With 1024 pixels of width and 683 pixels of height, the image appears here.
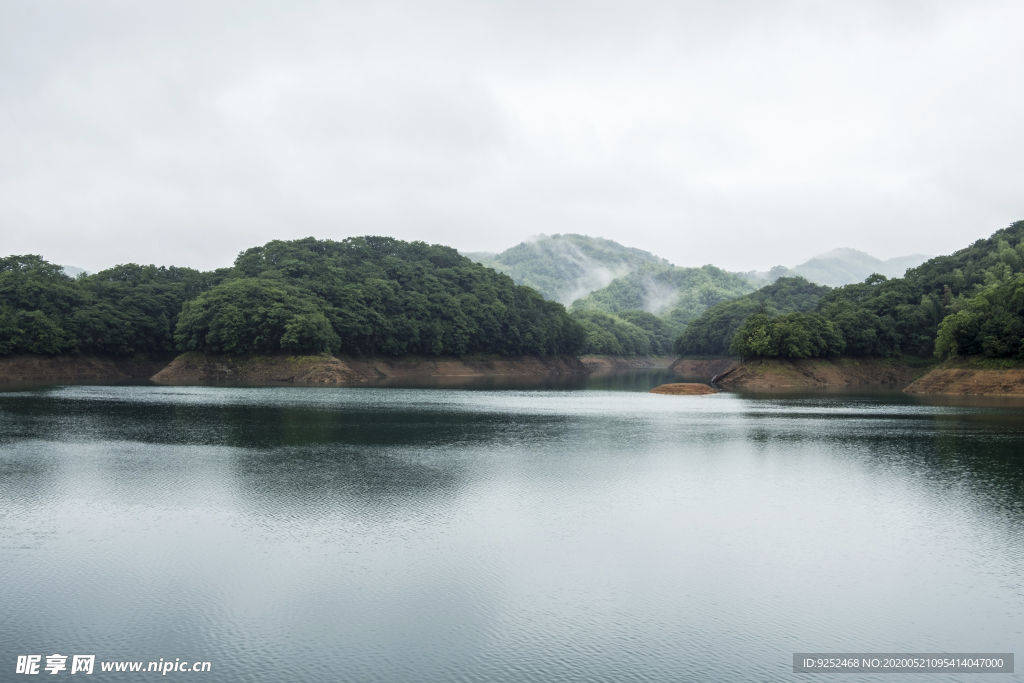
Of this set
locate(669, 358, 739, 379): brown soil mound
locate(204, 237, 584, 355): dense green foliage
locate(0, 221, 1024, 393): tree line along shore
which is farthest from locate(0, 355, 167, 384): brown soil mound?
locate(669, 358, 739, 379): brown soil mound

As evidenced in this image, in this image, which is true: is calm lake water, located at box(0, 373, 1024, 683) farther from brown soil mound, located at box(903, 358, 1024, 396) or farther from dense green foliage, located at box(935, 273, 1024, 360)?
dense green foliage, located at box(935, 273, 1024, 360)

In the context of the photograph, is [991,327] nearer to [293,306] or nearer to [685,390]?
[685,390]

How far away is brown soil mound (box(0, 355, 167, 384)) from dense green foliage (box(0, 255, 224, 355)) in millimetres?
1412

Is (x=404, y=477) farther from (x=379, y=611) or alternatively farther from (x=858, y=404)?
(x=858, y=404)

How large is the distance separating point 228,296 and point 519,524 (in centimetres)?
9581

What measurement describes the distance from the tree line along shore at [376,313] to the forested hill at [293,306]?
25cm

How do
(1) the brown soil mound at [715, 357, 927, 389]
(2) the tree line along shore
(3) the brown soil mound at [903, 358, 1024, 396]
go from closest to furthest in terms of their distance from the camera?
(3) the brown soil mound at [903, 358, 1024, 396] → (2) the tree line along shore → (1) the brown soil mound at [715, 357, 927, 389]

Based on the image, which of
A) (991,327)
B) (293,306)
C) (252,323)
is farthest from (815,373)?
(252,323)

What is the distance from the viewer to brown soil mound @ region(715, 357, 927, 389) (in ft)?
326

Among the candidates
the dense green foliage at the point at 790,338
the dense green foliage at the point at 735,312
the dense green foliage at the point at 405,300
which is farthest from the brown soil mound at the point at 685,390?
the dense green foliage at the point at 735,312

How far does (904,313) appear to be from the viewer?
109 metres

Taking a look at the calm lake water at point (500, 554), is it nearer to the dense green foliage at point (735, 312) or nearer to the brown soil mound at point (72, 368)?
the brown soil mound at point (72, 368)

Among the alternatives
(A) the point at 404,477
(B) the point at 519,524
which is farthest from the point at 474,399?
(B) the point at 519,524

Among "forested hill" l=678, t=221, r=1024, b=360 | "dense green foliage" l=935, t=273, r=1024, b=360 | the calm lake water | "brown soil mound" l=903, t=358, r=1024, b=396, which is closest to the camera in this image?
the calm lake water
